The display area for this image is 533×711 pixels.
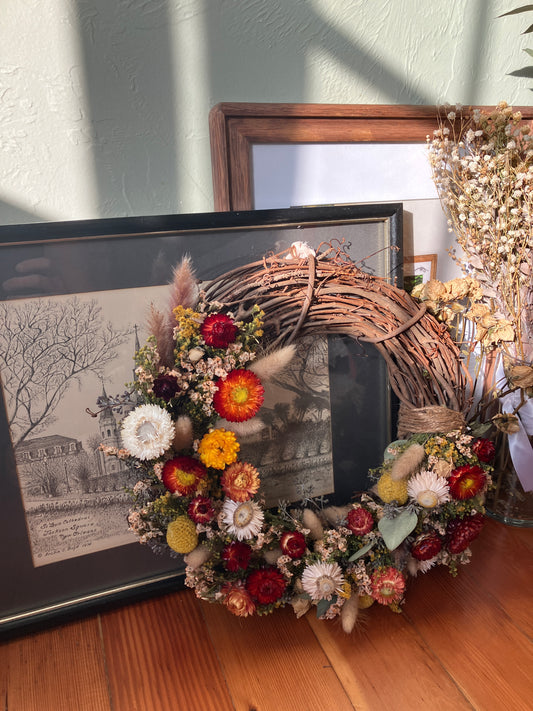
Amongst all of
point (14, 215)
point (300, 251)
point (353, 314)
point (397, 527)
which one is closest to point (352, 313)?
point (353, 314)

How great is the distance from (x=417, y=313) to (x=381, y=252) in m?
0.15

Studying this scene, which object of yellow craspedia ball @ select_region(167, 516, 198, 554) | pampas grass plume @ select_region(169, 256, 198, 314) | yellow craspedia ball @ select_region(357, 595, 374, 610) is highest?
pampas grass plume @ select_region(169, 256, 198, 314)

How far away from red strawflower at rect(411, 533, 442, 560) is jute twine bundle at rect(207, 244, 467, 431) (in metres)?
0.18

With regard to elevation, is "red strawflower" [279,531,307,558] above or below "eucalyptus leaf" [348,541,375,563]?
above

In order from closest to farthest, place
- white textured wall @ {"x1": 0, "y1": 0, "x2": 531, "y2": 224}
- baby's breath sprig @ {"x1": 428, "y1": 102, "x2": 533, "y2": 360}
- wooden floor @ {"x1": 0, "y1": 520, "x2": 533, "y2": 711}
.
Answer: wooden floor @ {"x1": 0, "y1": 520, "x2": 533, "y2": 711} → white textured wall @ {"x1": 0, "y1": 0, "x2": 531, "y2": 224} → baby's breath sprig @ {"x1": 428, "y1": 102, "x2": 533, "y2": 360}

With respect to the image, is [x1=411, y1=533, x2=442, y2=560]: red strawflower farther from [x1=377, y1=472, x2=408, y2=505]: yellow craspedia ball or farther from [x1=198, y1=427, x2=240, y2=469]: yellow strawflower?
[x1=198, y1=427, x2=240, y2=469]: yellow strawflower

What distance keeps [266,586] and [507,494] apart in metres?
0.60

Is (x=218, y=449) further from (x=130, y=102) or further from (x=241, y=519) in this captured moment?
(x=130, y=102)

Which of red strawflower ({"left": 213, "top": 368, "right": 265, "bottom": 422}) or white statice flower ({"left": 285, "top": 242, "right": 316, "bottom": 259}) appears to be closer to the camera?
red strawflower ({"left": 213, "top": 368, "right": 265, "bottom": 422})

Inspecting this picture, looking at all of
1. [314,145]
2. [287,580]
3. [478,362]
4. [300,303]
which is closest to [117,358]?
[300,303]

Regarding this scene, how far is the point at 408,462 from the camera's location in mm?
835

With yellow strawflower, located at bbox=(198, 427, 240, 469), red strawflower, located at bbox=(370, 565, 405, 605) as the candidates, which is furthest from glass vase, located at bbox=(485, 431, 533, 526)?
yellow strawflower, located at bbox=(198, 427, 240, 469)

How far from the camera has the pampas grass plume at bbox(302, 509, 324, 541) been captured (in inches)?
34.1

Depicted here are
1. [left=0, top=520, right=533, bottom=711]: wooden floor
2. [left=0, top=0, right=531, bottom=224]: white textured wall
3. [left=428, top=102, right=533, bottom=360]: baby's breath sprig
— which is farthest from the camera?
[left=428, top=102, right=533, bottom=360]: baby's breath sprig
